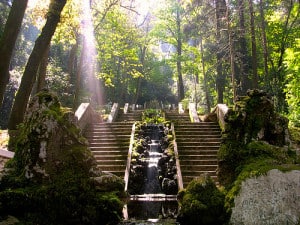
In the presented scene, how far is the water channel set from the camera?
8016 mm

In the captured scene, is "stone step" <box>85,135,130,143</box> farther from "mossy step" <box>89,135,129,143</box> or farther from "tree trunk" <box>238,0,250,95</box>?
"tree trunk" <box>238,0,250,95</box>

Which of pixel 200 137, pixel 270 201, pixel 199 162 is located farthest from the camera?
pixel 200 137

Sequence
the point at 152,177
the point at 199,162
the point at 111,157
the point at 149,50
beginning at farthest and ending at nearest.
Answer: the point at 149,50 → the point at 111,157 → the point at 199,162 → the point at 152,177

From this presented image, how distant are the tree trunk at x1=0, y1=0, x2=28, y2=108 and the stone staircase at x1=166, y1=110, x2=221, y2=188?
6.46 metres

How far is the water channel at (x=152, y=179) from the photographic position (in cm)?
802

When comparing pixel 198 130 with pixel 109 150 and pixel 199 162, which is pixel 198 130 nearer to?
pixel 199 162

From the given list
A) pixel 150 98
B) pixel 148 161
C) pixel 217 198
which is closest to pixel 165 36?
pixel 150 98

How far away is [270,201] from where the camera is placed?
5.34 meters

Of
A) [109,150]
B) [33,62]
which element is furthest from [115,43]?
[109,150]

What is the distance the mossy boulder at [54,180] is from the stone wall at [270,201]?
7.62 ft

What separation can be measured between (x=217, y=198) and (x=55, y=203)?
296cm

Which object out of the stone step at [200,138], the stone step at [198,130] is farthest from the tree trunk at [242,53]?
the stone step at [200,138]

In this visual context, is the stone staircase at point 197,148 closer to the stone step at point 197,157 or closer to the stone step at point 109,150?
the stone step at point 197,157

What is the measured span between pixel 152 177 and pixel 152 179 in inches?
3.9
